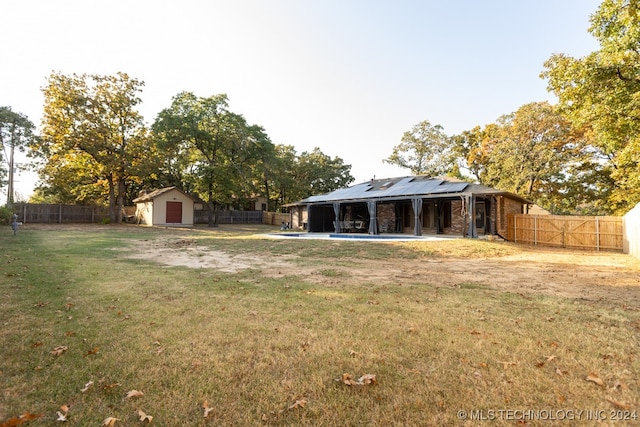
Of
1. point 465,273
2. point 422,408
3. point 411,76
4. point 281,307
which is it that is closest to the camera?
point 422,408

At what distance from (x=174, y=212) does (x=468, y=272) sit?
29.4 m

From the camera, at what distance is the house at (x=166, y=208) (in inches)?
1171

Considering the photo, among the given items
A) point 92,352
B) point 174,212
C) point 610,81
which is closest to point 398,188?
point 610,81

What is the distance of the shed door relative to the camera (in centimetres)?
3052

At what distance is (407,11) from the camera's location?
14.4m

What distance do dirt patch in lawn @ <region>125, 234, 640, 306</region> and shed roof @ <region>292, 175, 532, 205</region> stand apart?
667 centimetres

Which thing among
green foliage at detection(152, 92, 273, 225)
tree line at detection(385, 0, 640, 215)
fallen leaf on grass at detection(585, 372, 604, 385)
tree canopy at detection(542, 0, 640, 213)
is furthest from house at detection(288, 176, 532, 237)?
fallen leaf on grass at detection(585, 372, 604, 385)

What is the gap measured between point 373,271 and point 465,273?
2.40 m

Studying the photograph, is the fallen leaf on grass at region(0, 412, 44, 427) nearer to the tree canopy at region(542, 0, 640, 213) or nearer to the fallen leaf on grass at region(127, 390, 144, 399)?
the fallen leaf on grass at region(127, 390, 144, 399)

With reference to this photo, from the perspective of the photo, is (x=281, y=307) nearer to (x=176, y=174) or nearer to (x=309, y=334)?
(x=309, y=334)

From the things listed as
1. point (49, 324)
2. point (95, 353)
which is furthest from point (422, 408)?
point (49, 324)

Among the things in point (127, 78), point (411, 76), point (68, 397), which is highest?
point (127, 78)

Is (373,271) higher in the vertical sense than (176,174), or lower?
lower

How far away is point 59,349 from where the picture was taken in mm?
3162
